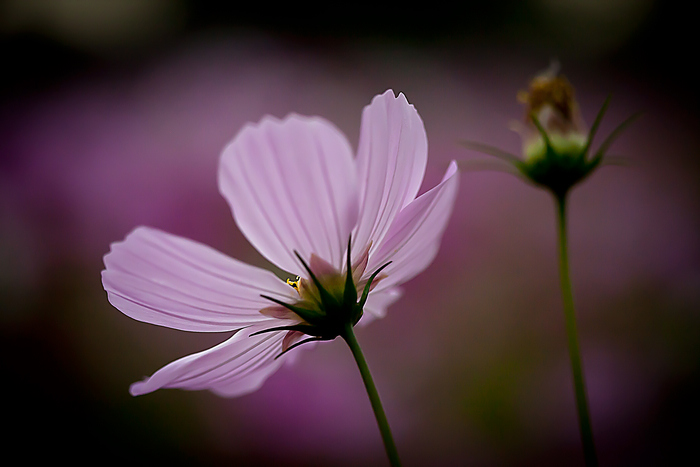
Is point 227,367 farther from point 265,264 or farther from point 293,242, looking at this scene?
point 265,264

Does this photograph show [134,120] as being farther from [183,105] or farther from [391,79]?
[391,79]

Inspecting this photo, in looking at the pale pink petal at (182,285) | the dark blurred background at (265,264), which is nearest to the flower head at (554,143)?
the pale pink petal at (182,285)

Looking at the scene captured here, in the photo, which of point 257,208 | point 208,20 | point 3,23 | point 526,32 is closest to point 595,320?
point 257,208

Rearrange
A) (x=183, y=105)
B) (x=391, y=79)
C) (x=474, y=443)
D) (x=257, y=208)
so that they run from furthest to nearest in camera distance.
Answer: (x=391, y=79), (x=183, y=105), (x=474, y=443), (x=257, y=208)

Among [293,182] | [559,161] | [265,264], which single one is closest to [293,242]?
[293,182]

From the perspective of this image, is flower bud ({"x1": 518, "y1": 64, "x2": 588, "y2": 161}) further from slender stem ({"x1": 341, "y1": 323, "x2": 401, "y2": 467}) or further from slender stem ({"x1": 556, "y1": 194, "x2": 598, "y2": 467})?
slender stem ({"x1": 341, "y1": 323, "x2": 401, "y2": 467})
